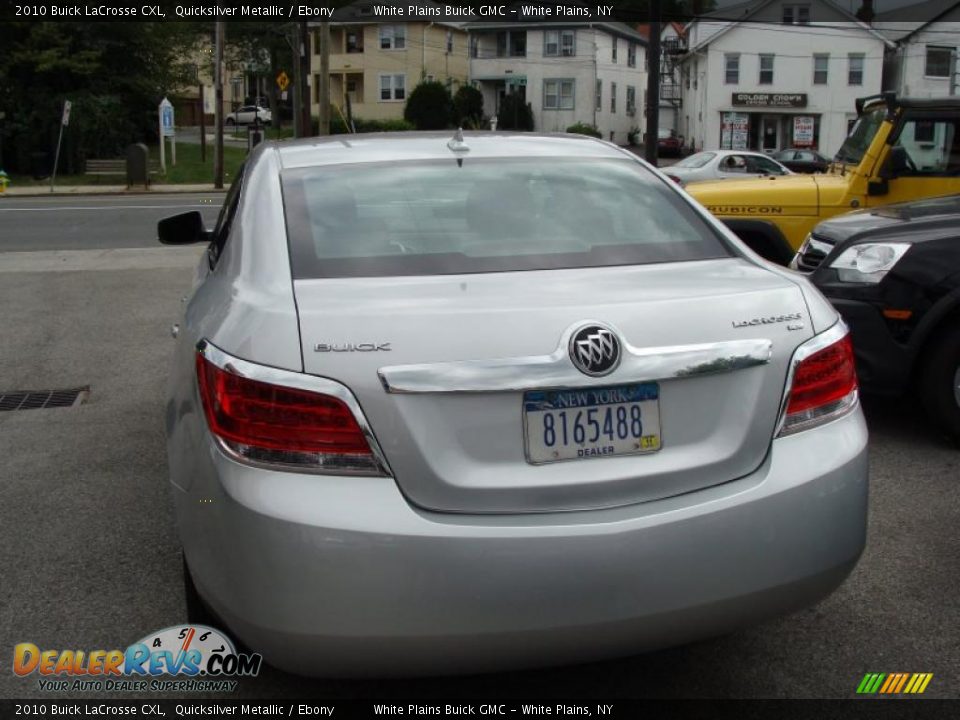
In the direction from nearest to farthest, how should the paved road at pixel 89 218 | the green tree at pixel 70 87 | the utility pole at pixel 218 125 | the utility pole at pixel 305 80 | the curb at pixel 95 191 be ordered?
the paved road at pixel 89 218 → the curb at pixel 95 191 → the utility pole at pixel 218 125 → the utility pole at pixel 305 80 → the green tree at pixel 70 87

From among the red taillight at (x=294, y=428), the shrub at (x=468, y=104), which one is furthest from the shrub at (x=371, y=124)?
the red taillight at (x=294, y=428)

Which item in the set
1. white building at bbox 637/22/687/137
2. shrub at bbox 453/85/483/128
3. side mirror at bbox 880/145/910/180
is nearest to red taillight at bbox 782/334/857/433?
side mirror at bbox 880/145/910/180

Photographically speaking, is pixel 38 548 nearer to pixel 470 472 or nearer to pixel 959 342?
pixel 470 472

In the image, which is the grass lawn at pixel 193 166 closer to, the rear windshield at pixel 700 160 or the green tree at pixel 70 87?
the green tree at pixel 70 87

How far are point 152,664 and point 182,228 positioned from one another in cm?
240

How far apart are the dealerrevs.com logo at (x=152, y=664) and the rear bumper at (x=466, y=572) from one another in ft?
1.98

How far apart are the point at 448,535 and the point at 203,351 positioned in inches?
32.3

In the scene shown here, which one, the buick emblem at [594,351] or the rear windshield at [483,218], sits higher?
the rear windshield at [483,218]

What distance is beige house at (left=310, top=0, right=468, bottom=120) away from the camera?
218 feet

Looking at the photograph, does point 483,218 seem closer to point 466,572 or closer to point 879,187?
point 466,572

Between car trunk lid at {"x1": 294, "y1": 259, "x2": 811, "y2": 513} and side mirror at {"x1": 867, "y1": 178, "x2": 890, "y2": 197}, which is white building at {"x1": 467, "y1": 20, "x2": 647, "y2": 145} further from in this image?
car trunk lid at {"x1": 294, "y1": 259, "x2": 811, "y2": 513}

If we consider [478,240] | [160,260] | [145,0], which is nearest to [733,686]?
[478,240]

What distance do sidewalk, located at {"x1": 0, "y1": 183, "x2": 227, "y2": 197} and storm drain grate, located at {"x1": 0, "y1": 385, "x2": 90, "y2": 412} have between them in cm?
2541

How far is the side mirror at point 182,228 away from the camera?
5137 millimetres
